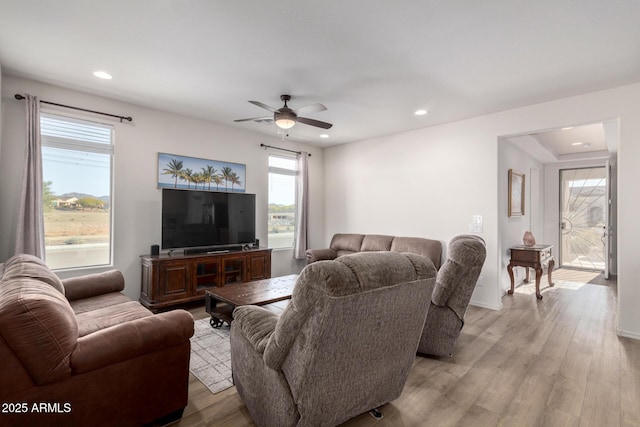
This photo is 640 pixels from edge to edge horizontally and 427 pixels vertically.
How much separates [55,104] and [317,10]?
10.4 feet

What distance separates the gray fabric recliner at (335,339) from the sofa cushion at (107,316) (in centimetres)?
111

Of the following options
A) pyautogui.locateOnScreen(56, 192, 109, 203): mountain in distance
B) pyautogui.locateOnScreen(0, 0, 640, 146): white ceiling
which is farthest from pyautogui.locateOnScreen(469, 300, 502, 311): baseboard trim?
pyautogui.locateOnScreen(56, 192, 109, 203): mountain in distance

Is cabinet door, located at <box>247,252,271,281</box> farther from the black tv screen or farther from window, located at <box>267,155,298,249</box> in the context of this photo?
window, located at <box>267,155,298,249</box>

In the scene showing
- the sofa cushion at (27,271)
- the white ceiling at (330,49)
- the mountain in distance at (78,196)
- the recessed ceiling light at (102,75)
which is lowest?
the sofa cushion at (27,271)

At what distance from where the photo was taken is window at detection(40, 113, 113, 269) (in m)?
3.42

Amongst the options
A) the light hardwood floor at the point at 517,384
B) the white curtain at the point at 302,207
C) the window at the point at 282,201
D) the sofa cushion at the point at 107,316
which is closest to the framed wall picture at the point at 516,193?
the light hardwood floor at the point at 517,384

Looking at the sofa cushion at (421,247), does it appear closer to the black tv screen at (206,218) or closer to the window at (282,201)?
the window at (282,201)

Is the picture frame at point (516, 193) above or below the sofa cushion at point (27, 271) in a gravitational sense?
above

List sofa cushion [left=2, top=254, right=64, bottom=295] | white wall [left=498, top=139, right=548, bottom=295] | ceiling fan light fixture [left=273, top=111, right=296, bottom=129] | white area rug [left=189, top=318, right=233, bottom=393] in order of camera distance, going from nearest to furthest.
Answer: sofa cushion [left=2, top=254, right=64, bottom=295]
white area rug [left=189, top=318, right=233, bottom=393]
ceiling fan light fixture [left=273, top=111, right=296, bottom=129]
white wall [left=498, top=139, right=548, bottom=295]

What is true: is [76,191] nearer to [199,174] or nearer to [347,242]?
[199,174]

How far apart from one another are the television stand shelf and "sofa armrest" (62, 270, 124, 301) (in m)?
0.56

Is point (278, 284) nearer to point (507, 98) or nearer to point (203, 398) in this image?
point (203, 398)

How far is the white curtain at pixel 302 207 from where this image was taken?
5.71 meters

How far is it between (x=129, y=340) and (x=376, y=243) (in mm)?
4029
